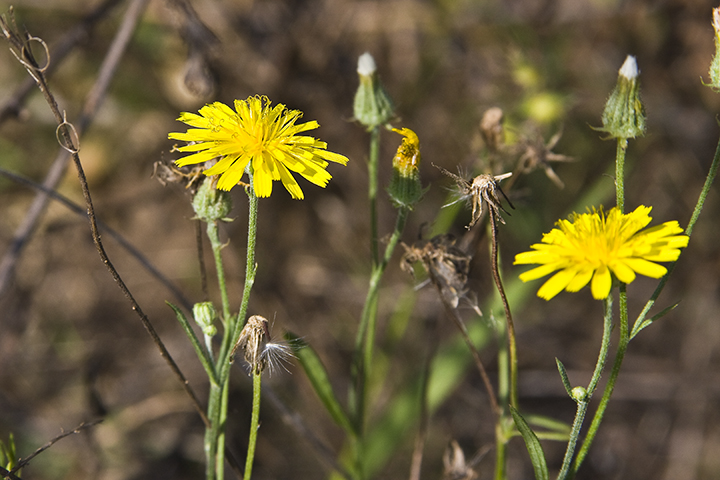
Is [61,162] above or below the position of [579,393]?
above

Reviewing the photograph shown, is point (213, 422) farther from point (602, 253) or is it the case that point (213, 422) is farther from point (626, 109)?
point (626, 109)

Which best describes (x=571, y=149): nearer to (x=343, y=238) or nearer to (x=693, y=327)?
(x=693, y=327)

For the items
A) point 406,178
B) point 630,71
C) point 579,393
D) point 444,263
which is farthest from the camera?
point 444,263

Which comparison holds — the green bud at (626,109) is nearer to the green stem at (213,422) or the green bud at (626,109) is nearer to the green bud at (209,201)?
the green bud at (209,201)

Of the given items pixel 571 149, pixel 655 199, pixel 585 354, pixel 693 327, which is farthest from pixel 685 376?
pixel 571 149

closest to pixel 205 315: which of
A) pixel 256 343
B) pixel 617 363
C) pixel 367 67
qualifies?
pixel 256 343
